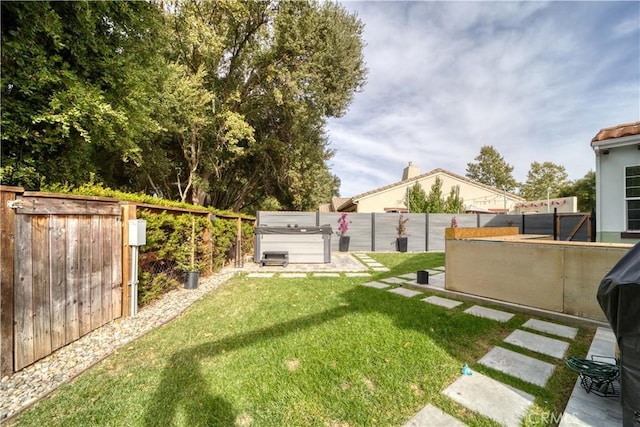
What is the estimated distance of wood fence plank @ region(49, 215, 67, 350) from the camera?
2.79 metres

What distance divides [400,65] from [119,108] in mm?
8944

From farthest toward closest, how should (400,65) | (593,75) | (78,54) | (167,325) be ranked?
(400,65), (593,75), (78,54), (167,325)

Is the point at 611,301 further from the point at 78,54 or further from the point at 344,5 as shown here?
the point at 344,5

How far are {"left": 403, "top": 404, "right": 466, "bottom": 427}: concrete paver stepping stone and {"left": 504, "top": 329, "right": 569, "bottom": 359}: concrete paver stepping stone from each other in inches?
70.8

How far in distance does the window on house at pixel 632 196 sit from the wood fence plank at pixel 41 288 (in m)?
10.4

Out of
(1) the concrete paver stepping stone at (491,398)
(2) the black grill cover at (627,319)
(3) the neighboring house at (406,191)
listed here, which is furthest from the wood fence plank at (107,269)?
(3) the neighboring house at (406,191)

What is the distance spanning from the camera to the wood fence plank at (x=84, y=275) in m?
3.16

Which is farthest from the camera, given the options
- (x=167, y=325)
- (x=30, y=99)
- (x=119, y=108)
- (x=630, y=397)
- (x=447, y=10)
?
(x=447, y=10)

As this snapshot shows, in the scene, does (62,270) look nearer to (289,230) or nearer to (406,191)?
(289,230)

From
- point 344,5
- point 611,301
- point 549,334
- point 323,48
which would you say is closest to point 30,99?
point 611,301

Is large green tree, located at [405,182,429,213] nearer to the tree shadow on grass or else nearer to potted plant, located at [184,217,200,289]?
the tree shadow on grass

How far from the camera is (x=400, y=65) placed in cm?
928

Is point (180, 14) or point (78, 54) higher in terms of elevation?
point (180, 14)

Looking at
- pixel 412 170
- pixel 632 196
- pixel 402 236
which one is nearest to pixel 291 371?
pixel 632 196
